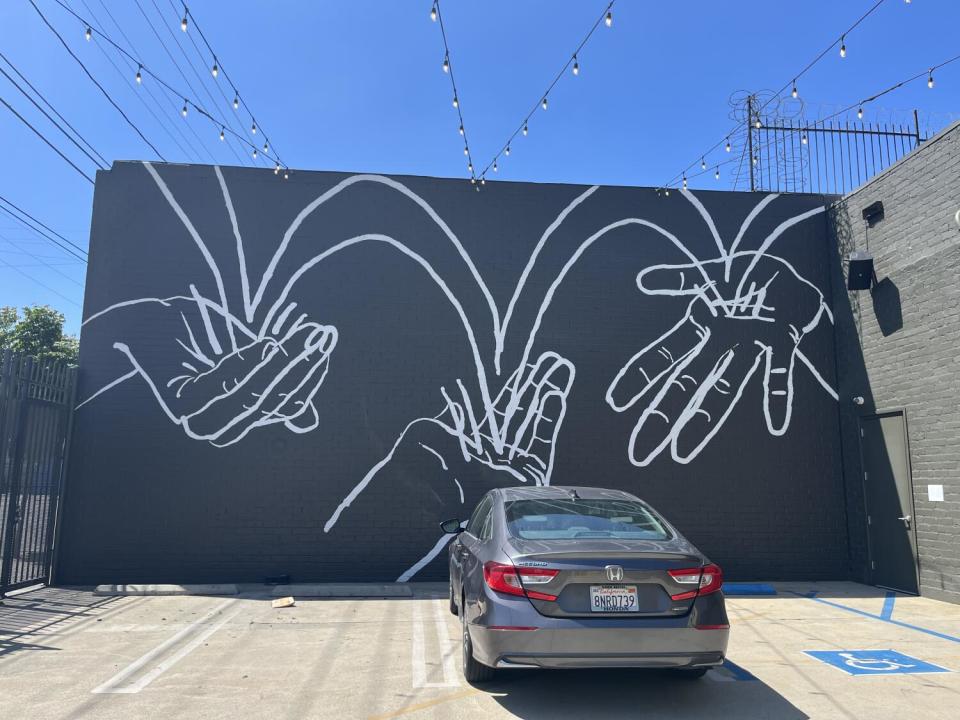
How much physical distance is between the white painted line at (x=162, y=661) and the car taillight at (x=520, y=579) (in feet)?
9.09

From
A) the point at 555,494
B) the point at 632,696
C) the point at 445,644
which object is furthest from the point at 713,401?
the point at 632,696

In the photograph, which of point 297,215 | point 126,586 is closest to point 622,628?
point 126,586

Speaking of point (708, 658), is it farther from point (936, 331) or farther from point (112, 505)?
point (112, 505)

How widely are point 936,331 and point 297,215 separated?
8657mm

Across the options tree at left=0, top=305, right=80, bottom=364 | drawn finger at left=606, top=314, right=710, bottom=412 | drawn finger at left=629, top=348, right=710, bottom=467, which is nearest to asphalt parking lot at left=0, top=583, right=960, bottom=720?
drawn finger at left=629, top=348, right=710, bottom=467

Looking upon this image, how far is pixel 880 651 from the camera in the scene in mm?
6781

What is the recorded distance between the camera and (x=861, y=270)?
10812 mm

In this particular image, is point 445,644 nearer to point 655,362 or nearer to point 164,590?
point 164,590

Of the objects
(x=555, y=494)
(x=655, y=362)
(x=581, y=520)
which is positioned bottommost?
(x=581, y=520)

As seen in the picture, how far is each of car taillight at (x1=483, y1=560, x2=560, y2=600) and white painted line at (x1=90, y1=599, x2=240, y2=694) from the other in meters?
2.77

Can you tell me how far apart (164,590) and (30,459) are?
226 cm

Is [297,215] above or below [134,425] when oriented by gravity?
above

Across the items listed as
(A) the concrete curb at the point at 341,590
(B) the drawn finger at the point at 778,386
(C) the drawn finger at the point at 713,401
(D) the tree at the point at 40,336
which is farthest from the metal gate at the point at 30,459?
(D) the tree at the point at 40,336

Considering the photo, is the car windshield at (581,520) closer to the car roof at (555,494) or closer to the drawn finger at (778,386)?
the car roof at (555,494)
